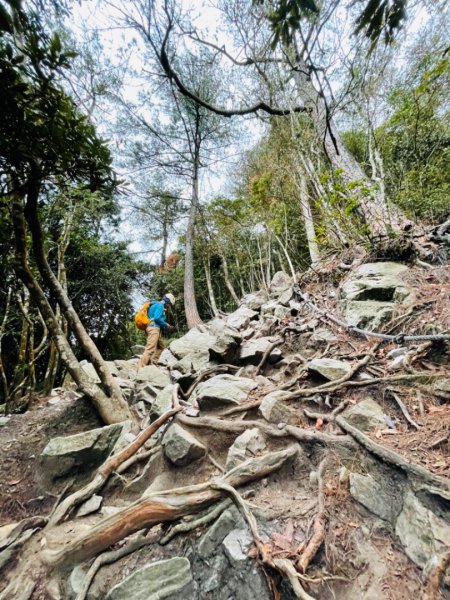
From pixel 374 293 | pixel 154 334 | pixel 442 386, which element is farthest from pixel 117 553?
pixel 154 334

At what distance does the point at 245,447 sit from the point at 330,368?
1.30 m

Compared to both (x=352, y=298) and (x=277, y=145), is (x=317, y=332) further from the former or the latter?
(x=277, y=145)

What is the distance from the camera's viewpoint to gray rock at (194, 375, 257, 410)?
2.95 m

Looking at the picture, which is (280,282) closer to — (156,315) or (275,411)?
(156,315)

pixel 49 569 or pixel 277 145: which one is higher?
pixel 277 145

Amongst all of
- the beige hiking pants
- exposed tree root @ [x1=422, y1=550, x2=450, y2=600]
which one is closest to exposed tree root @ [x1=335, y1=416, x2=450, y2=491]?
exposed tree root @ [x1=422, y1=550, x2=450, y2=600]

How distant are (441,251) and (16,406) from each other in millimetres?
7367

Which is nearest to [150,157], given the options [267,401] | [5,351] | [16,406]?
[5,351]

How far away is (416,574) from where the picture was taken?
4.36ft

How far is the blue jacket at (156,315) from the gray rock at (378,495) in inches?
219

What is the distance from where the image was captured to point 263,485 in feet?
6.53

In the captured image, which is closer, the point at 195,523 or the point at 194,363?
the point at 195,523

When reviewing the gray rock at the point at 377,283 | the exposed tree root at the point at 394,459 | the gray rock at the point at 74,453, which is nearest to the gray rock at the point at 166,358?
the gray rock at the point at 74,453

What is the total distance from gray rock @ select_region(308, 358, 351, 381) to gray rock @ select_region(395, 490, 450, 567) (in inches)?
51.8
